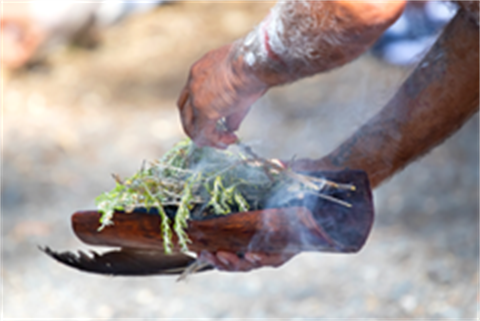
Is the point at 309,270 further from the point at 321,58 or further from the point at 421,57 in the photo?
the point at 321,58

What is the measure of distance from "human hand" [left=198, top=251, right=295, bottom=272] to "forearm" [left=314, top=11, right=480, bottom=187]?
17 cm

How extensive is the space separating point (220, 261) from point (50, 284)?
0.92m

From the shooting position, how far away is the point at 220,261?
31.8 inches

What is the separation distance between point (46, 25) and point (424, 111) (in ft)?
8.25

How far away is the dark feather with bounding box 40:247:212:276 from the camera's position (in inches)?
34.4

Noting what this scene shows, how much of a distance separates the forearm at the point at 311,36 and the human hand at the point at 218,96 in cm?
2

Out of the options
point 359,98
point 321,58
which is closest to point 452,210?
point 359,98

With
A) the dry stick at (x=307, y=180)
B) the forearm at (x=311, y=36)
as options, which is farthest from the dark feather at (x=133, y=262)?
the forearm at (x=311, y=36)

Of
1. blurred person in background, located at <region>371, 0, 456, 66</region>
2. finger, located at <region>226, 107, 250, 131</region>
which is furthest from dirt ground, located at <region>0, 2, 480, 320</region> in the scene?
finger, located at <region>226, 107, 250, 131</region>

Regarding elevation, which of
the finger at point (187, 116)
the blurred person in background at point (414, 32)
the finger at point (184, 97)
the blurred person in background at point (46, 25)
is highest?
the blurred person in background at point (46, 25)

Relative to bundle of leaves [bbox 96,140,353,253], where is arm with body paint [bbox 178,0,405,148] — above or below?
above

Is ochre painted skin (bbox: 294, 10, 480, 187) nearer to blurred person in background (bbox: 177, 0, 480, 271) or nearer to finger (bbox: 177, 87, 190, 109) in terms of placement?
blurred person in background (bbox: 177, 0, 480, 271)

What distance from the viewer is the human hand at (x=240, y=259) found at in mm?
789

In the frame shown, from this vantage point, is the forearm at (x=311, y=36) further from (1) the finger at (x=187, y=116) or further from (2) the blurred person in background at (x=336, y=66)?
(1) the finger at (x=187, y=116)
